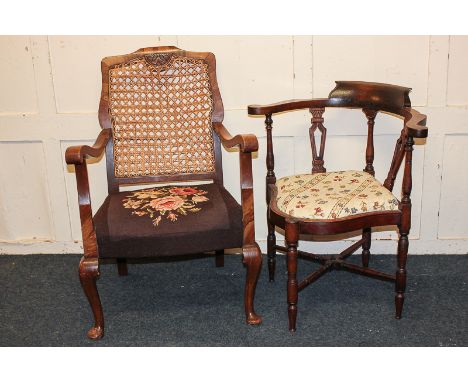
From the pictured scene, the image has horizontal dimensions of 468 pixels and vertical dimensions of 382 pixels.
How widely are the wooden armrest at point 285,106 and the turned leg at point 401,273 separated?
0.72m

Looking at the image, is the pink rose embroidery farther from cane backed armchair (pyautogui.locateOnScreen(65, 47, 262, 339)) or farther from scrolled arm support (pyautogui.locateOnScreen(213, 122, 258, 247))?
scrolled arm support (pyautogui.locateOnScreen(213, 122, 258, 247))

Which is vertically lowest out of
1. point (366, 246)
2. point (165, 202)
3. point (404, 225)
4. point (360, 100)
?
point (366, 246)

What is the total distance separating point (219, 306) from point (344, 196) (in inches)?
30.5

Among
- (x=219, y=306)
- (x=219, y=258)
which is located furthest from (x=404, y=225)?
(x=219, y=258)

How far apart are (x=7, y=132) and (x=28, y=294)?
891mm

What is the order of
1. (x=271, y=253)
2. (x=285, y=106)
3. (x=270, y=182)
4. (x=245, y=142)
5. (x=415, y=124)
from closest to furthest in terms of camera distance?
(x=415, y=124)
(x=245, y=142)
(x=285, y=106)
(x=270, y=182)
(x=271, y=253)

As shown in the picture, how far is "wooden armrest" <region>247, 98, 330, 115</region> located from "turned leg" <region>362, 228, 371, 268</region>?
72 cm

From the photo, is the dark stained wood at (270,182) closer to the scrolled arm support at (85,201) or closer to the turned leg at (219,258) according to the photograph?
the turned leg at (219,258)

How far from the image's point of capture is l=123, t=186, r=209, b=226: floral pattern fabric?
7.00ft

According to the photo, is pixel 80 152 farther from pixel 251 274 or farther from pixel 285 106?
pixel 285 106

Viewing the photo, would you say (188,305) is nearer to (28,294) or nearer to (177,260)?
(177,260)

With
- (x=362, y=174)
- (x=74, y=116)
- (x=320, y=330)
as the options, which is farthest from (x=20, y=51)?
(x=320, y=330)

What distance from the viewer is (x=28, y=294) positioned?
262 cm

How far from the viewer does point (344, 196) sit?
86.2 inches
